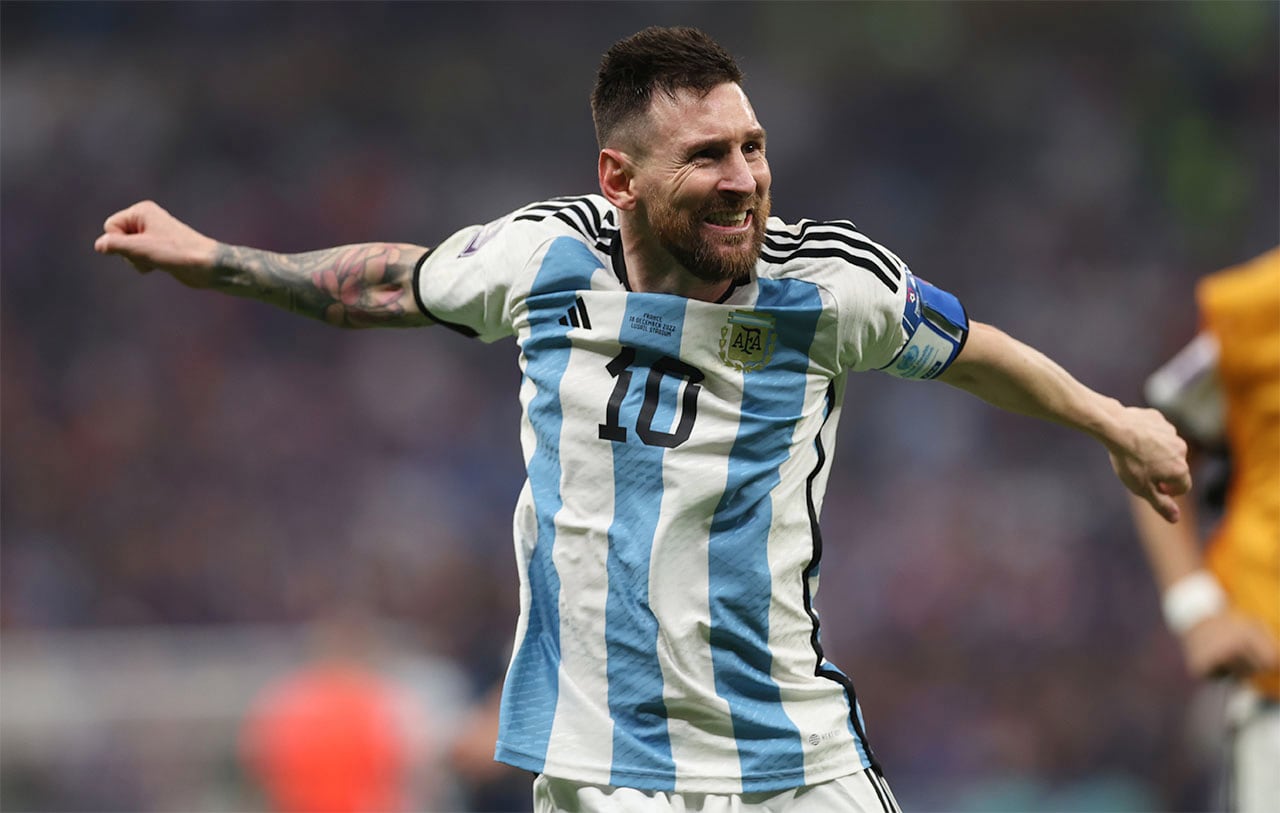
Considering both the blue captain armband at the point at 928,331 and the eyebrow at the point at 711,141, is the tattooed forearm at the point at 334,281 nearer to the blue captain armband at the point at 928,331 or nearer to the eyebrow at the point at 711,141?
the eyebrow at the point at 711,141

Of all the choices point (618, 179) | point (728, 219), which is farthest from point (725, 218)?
point (618, 179)

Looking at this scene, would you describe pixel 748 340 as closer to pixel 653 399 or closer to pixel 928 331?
pixel 653 399

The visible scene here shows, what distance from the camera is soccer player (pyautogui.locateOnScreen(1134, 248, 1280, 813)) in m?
4.07

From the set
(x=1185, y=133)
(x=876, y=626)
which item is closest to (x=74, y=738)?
(x=876, y=626)

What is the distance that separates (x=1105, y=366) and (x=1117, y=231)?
54.1 inches

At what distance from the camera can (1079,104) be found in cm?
1288

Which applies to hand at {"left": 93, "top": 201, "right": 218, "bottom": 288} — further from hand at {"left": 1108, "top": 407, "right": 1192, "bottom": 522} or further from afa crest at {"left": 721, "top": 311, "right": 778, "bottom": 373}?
hand at {"left": 1108, "top": 407, "right": 1192, "bottom": 522}

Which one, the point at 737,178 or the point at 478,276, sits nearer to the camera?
the point at 737,178

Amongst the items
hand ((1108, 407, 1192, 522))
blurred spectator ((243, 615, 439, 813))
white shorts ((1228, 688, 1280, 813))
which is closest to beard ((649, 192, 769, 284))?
hand ((1108, 407, 1192, 522))

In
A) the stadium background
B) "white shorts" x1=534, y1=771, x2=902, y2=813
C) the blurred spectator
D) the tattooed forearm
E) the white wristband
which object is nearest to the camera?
"white shorts" x1=534, y1=771, x2=902, y2=813

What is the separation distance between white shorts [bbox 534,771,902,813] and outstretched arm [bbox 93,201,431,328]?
0.99 m

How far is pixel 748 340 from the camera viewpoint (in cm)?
295

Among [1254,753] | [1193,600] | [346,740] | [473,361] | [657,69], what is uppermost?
[473,361]

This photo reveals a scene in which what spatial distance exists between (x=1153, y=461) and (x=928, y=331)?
533mm
